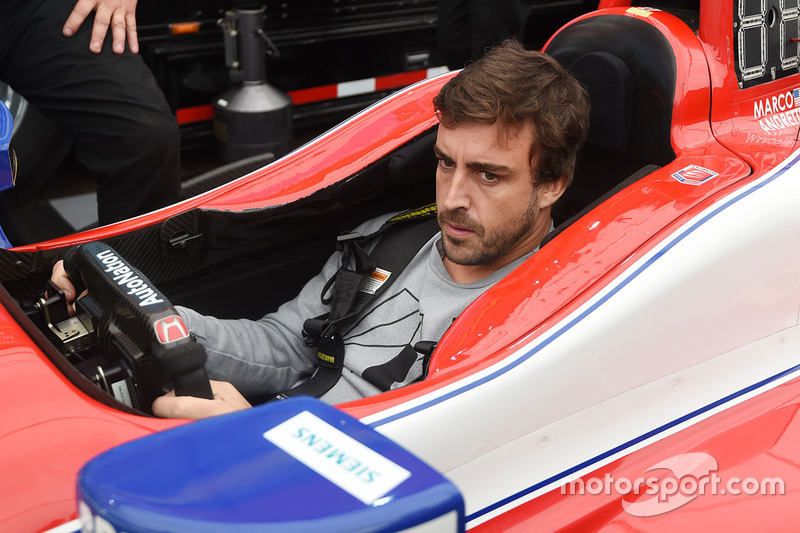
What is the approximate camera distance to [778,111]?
1.86 metres

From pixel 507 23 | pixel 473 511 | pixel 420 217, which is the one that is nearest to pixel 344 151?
pixel 420 217

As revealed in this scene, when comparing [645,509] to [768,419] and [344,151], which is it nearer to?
[768,419]

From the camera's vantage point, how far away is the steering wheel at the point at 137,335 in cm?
123

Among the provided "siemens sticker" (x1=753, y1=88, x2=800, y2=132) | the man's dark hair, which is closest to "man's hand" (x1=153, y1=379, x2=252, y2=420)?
the man's dark hair

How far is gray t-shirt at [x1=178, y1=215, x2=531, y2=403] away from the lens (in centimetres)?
165

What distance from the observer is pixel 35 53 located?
2.61 metres

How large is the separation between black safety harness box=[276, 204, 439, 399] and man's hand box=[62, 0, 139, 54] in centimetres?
119

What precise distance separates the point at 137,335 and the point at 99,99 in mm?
1545

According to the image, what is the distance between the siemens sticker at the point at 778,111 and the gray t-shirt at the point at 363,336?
1.98 ft

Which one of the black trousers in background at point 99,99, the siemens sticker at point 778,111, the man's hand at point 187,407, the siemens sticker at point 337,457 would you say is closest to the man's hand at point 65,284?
the man's hand at point 187,407

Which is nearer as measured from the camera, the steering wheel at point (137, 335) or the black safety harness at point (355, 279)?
the steering wheel at point (137, 335)

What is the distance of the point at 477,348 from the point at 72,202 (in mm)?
2887

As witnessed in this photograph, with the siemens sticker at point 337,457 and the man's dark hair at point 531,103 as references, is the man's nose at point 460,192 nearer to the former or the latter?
the man's dark hair at point 531,103

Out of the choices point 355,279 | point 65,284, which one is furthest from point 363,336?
point 65,284
